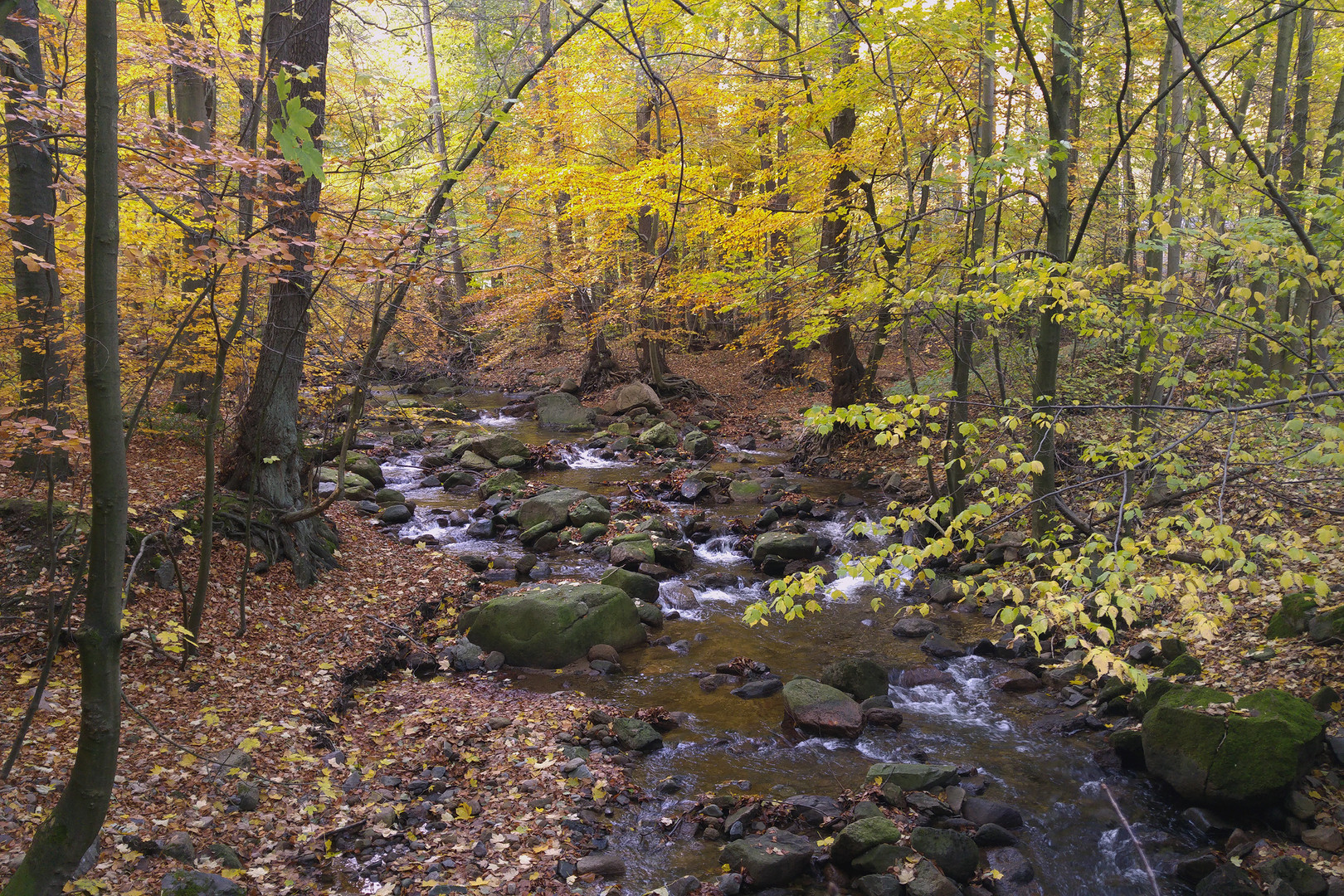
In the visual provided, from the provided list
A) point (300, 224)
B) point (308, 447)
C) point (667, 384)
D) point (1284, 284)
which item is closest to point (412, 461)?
point (308, 447)

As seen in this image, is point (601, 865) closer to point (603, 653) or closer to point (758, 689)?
point (758, 689)

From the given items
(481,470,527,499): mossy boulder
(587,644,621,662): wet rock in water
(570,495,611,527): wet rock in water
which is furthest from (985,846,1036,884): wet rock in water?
(481,470,527,499): mossy boulder

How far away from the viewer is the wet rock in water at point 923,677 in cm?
779

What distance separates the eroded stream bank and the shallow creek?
0.02 meters

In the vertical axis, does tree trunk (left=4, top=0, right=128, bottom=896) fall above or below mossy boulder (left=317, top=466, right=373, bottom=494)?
above

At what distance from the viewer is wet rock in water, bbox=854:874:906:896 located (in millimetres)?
4766

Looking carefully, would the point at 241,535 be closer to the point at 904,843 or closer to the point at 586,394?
the point at 904,843

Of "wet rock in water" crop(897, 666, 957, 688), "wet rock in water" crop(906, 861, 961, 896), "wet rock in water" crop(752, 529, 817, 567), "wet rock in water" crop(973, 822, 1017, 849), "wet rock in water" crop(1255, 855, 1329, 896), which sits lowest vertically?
"wet rock in water" crop(973, 822, 1017, 849)

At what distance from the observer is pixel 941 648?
8398 mm

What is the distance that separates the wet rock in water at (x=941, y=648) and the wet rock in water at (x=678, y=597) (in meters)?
2.89

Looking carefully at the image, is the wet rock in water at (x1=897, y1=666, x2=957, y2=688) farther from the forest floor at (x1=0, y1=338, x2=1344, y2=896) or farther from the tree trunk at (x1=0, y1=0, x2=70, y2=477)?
the tree trunk at (x1=0, y1=0, x2=70, y2=477)

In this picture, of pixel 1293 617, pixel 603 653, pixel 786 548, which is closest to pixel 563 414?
pixel 786 548

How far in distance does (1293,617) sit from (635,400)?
15547 millimetres

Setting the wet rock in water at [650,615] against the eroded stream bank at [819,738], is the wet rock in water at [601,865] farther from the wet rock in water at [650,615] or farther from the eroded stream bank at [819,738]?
the wet rock in water at [650,615]
